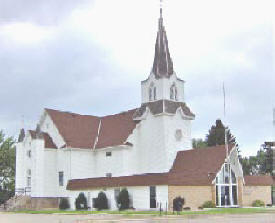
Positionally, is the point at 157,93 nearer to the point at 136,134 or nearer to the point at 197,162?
the point at 136,134

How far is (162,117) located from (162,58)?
7.76 m

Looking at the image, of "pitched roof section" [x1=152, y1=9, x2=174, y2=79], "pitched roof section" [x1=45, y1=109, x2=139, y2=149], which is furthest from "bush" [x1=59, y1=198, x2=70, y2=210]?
"pitched roof section" [x1=152, y1=9, x2=174, y2=79]

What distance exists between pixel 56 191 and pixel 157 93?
15098 millimetres

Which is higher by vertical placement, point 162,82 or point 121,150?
point 162,82

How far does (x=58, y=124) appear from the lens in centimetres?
5666

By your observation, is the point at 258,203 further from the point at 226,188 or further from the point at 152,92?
the point at 152,92

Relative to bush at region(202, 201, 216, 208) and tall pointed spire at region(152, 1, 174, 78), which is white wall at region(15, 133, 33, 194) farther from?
bush at region(202, 201, 216, 208)

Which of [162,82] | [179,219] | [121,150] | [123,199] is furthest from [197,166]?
[179,219]

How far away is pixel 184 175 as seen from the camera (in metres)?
45.3

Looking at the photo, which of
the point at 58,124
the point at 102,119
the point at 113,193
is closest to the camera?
the point at 113,193

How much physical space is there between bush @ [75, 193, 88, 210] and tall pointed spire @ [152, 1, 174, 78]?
15244mm

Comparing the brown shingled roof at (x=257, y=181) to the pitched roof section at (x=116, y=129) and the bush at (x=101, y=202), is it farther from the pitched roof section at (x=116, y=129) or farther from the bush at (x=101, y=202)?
the bush at (x=101, y=202)

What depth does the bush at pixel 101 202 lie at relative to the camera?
4618 cm

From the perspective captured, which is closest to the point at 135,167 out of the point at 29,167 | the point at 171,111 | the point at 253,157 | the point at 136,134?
the point at 136,134
